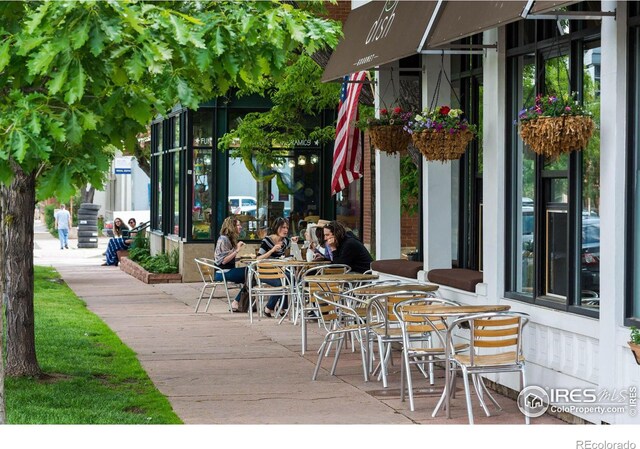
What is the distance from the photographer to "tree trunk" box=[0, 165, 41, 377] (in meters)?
11.2

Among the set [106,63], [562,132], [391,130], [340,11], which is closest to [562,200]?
[562,132]

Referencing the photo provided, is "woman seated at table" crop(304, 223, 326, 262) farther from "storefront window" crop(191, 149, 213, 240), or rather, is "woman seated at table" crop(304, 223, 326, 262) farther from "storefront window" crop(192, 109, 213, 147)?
"storefront window" crop(192, 109, 213, 147)

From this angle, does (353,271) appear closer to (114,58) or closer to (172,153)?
(114,58)

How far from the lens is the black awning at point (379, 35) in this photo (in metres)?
11.6

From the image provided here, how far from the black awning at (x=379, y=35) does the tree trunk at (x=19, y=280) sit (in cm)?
390

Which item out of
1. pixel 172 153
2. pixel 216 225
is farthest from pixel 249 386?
pixel 172 153

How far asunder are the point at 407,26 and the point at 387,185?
318cm

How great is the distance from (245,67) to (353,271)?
720 centimetres

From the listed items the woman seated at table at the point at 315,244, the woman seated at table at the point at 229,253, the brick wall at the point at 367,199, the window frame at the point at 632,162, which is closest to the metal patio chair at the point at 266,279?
the woman seated at table at the point at 315,244

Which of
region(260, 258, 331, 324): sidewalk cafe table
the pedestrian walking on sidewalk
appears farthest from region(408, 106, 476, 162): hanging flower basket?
the pedestrian walking on sidewalk

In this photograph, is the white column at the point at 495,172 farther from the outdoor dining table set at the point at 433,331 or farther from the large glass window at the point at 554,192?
the outdoor dining table set at the point at 433,331

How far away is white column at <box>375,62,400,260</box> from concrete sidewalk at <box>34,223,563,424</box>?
162cm

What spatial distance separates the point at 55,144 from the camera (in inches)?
299

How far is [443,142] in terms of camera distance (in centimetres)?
1100
